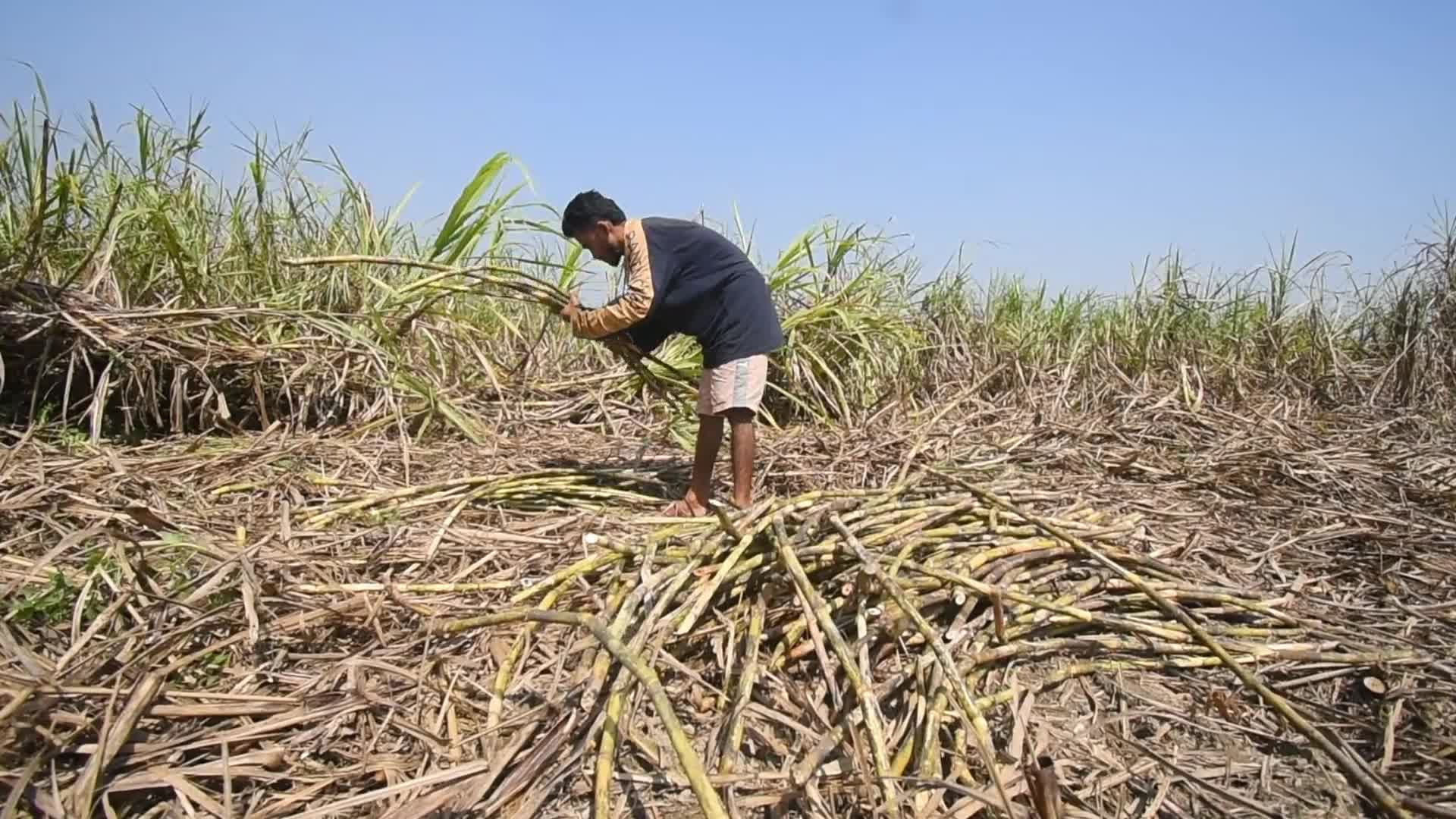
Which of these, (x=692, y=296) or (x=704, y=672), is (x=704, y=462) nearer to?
(x=692, y=296)

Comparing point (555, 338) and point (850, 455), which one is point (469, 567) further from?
point (555, 338)

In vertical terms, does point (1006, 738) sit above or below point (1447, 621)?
below

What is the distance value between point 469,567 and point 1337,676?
6.53ft

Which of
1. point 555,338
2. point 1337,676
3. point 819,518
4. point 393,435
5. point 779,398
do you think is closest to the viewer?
point 1337,676

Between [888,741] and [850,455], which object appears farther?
[850,455]

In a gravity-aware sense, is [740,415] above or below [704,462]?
above

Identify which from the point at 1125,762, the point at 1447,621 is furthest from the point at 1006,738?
the point at 1447,621

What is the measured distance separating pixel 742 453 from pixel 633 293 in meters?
0.68

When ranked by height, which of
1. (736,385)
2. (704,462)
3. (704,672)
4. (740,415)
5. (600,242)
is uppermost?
(600,242)

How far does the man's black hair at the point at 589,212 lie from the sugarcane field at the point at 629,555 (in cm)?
2

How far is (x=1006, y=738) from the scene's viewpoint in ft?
5.44

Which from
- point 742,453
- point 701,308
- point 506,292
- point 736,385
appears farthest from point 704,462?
point 506,292

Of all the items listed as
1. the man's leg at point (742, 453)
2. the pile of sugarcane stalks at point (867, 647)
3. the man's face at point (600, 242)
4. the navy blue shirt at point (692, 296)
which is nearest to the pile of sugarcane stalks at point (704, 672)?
the pile of sugarcane stalks at point (867, 647)

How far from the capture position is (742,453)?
3176 millimetres
